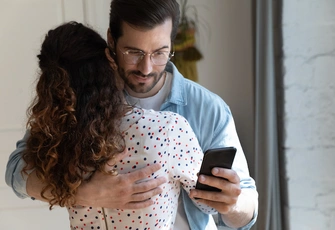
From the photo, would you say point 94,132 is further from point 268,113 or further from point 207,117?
point 268,113

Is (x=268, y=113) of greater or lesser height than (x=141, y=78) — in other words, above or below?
below

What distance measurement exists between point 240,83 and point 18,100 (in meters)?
1.14

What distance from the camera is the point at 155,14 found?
1095mm

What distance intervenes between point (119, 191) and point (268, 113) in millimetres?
1085

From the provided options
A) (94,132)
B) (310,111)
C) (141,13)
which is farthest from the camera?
(310,111)

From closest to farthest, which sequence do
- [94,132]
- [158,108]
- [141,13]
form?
[94,132] → [141,13] → [158,108]

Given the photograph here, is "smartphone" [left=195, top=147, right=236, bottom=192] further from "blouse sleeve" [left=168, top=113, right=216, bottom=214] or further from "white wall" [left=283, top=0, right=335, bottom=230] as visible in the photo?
"white wall" [left=283, top=0, right=335, bottom=230]

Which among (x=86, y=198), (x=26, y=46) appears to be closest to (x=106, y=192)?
(x=86, y=198)

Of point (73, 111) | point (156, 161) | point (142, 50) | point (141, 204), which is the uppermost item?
point (142, 50)

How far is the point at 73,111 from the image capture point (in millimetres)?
908

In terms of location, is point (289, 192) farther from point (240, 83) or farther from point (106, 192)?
point (106, 192)

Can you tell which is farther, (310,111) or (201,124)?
(310,111)

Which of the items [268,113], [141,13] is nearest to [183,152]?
[141,13]

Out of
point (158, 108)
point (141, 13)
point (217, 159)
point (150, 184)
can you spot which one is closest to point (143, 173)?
point (150, 184)
